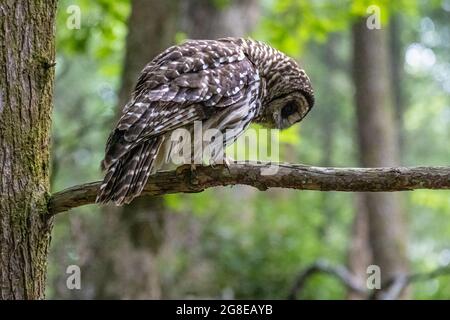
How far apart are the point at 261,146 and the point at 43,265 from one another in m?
4.86

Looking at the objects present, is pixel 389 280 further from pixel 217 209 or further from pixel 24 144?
pixel 24 144

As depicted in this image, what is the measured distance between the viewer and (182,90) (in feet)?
13.2

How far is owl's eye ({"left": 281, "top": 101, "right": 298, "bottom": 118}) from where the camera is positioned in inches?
200

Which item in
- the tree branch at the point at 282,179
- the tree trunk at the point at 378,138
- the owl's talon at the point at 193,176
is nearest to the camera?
the tree branch at the point at 282,179

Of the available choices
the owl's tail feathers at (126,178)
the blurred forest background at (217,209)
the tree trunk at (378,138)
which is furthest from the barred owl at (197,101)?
the tree trunk at (378,138)

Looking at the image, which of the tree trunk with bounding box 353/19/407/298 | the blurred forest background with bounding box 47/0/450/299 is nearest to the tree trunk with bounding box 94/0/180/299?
the blurred forest background with bounding box 47/0/450/299

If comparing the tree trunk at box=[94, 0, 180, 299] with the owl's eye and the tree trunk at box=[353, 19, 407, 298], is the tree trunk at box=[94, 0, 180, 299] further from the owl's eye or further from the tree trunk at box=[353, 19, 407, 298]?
the tree trunk at box=[353, 19, 407, 298]

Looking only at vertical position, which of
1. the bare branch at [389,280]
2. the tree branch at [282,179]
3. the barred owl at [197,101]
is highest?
the barred owl at [197,101]

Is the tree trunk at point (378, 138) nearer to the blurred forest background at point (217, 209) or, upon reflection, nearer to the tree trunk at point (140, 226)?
the blurred forest background at point (217, 209)

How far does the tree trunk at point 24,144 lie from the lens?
3.42 metres

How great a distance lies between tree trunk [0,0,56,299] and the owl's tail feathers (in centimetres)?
32
